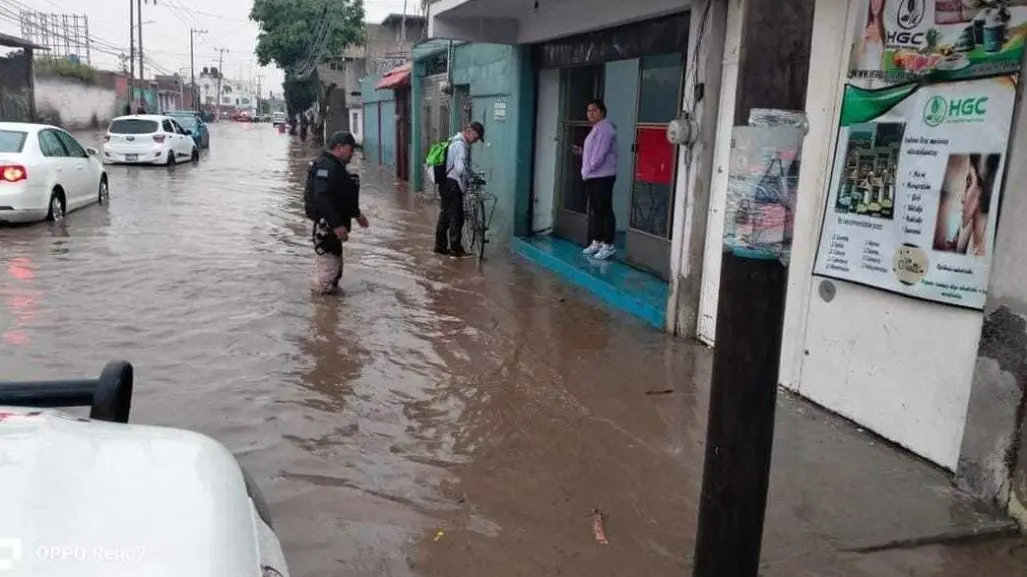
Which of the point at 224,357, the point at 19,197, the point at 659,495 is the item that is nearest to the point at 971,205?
the point at 659,495

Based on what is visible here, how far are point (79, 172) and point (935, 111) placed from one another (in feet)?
41.9

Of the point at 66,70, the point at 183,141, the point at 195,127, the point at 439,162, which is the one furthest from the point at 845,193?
the point at 66,70

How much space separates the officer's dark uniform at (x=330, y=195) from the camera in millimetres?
7590

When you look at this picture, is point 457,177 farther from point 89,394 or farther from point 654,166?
point 89,394

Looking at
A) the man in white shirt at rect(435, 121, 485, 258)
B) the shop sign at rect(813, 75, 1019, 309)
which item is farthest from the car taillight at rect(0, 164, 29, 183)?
the shop sign at rect(813, 75, 1019, 309)

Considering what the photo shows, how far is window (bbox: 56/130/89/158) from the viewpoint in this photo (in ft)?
42.3

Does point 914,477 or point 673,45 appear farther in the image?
point 673,45

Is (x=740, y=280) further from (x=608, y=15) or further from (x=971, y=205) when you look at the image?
(x=608, y=15)

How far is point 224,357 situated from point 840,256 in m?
4.33

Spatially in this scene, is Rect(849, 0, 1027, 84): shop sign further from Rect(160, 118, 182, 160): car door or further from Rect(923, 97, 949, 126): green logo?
Rect(160, 118, 182, 160): car door

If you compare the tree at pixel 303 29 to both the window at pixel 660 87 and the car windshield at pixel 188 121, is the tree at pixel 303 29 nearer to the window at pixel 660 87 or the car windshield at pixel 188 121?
the car windshield at pixel 188 121

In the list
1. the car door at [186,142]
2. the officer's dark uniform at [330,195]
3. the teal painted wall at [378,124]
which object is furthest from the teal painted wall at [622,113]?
the car door at [186,142]

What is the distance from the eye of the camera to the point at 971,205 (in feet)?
13.3

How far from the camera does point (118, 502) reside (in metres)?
1.81
